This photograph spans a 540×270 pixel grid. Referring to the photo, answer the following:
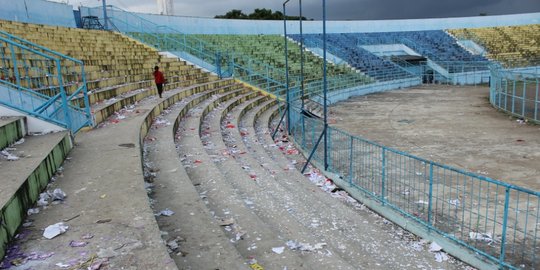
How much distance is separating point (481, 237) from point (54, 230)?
5.07 m

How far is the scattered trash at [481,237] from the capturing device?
5.16 meters

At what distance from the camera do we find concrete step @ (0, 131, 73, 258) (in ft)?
10.7

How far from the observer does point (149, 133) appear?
829 cm

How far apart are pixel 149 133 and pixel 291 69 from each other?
1649 centimetres

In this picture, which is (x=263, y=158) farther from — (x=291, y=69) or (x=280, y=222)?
(x=291, y=69)

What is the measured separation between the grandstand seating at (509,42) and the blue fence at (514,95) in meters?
17.3

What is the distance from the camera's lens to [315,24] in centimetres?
3725

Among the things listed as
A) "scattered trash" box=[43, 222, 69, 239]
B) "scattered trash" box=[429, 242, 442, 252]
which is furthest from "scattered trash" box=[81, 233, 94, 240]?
"scattered trash" box=[429, 242, 442, 252]

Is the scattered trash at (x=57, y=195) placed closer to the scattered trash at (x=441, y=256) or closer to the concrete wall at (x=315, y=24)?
the scattered trash at (x=441, y=256)

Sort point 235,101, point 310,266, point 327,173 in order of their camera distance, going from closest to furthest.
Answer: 1. point 310,266
2. point 327,173
3. point 235,101

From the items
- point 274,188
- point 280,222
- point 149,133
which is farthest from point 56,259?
point 149,133

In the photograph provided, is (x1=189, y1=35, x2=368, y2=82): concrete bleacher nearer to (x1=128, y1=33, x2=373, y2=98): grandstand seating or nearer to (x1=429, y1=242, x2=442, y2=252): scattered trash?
(x1=128, y1=33, x2=373, y2=98): grandstand seating

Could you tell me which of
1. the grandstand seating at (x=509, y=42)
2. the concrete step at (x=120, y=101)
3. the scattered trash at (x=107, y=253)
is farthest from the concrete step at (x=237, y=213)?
the grandstand seating at (x=509, y=42)

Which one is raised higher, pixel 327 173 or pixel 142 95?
pixel 142 95
